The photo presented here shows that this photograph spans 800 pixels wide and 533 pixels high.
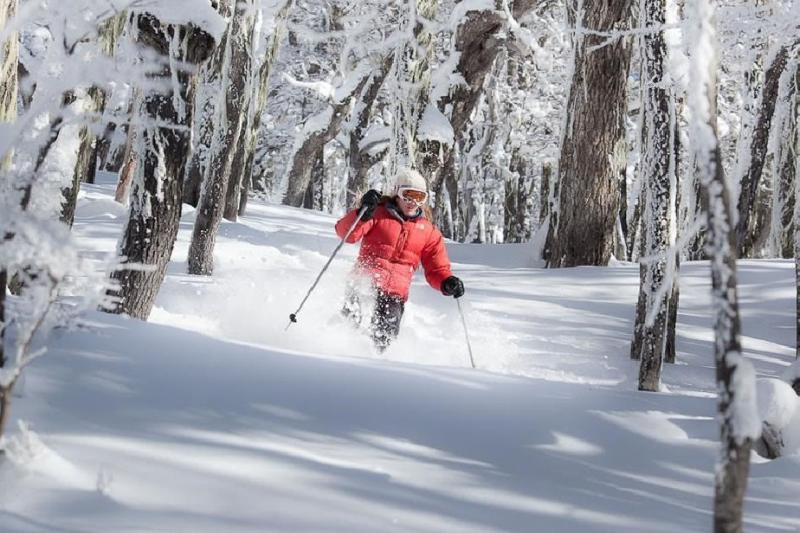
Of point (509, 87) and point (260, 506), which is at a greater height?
point (509, 87)

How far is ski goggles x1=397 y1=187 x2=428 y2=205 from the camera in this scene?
6.31 meters

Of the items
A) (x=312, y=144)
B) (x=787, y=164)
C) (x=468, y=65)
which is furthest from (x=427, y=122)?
(x=312, y=144)

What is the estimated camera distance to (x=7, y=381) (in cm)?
204

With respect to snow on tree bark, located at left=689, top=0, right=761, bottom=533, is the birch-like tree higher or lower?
higher

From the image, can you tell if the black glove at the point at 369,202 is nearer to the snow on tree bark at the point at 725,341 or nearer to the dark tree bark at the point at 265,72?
the snow on tree bark at the point at 725,341

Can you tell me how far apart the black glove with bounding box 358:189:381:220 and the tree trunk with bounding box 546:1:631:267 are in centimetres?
413

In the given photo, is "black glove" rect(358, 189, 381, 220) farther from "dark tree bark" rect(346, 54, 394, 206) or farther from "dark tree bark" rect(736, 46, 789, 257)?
"dark tree bark" rect(346, 54, 394, 206)

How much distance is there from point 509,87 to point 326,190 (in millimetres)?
24192

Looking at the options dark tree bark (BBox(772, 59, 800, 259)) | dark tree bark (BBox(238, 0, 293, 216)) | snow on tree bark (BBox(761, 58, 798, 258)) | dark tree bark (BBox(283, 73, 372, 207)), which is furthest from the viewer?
dark tree bark (BBox(283, 73, 372, 207))

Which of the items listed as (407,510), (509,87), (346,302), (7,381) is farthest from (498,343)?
(509,87)

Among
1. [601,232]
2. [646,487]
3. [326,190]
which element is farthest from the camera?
[326,190]

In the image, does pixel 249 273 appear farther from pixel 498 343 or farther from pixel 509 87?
pixel 509 87

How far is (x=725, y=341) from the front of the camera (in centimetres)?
182

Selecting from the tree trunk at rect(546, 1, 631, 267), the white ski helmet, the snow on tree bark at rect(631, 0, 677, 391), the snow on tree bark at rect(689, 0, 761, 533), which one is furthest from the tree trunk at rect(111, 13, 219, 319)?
the tree trunk at rect(546, 1, 631, 267)
